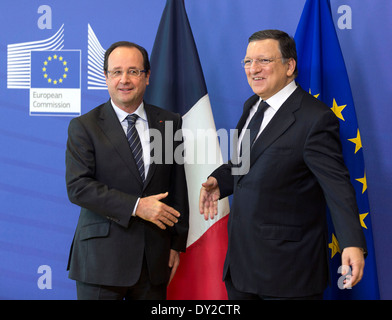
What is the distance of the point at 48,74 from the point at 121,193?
147 centimetres

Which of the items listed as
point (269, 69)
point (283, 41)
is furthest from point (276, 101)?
point (283, 41)

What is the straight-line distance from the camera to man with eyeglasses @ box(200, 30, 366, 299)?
1.65 meters

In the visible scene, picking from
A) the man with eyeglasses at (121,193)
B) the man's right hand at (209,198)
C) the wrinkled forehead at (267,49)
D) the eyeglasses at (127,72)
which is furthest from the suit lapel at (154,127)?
the wrinkled forehead at (267,49)

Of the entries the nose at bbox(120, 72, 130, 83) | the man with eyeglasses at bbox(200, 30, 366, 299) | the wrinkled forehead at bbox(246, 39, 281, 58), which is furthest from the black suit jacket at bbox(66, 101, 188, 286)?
the wrinkled forehead at bbox(246, 39, 281, 58)

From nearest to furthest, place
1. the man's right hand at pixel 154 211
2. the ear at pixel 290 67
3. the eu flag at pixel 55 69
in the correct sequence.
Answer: the man's right hand at pixel 154 211 → the ear at pixel 290 67 → the eu flag at pixel 55 69

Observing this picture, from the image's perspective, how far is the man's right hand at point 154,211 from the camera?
1.76m

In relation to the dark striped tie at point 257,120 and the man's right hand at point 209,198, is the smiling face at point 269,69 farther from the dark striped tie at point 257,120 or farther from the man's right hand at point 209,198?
the man's right hand at point 209,198

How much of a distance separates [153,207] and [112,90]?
54cm

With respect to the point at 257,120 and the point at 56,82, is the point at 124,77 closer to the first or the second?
the point at 257,120

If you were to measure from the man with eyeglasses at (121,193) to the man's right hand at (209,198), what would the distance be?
0.64 feet

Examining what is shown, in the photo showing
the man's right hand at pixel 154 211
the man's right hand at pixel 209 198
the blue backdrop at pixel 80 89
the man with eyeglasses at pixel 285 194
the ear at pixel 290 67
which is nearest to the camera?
the man with eyeglasses at pixel 285 194

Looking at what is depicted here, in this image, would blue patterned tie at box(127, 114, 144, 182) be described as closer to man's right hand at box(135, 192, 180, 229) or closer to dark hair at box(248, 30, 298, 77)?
man's right hand at box(135, 192, 180, 229)

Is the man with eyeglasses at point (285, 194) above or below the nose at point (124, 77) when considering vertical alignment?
below

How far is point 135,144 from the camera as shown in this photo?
1.87m
